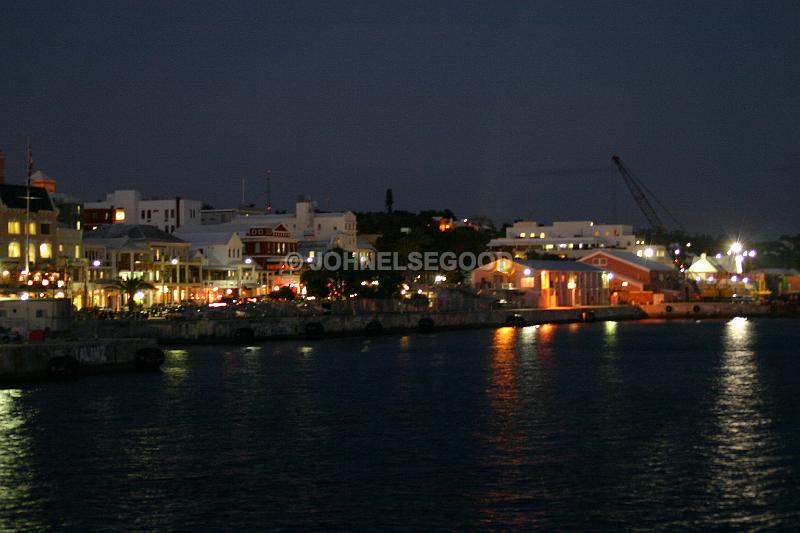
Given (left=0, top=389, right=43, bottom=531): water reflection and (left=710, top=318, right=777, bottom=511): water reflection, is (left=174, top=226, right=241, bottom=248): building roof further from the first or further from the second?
(left=0, top=389, right=43, bottom=531): water reflection

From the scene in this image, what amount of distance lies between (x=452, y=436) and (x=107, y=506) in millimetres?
15927

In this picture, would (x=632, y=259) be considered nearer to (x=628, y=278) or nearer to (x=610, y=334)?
(x=628, y=278)

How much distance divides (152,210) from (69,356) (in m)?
108

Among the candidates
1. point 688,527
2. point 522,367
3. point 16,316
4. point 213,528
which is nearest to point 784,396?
point 522,367

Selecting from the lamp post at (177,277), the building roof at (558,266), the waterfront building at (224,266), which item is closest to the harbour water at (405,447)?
the lamp post at (177,277)

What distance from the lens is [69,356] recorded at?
59938 mm

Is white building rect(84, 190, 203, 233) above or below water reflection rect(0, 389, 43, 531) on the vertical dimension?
above

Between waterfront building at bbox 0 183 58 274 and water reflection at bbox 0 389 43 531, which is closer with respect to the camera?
water reflection at bbox 0 389 43 531

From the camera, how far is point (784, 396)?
55.8m

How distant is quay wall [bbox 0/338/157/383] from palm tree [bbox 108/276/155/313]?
Result: 3471 centimetres

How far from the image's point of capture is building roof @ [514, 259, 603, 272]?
14100cm

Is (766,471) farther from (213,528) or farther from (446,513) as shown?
(213,528)

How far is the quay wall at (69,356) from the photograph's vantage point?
2250 inches

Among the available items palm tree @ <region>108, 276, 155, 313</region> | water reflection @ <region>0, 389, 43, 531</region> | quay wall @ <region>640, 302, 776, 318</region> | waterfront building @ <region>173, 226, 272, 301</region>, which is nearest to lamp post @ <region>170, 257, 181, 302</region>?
waterfront building @ <region>173, 226, 272, 301</region>
